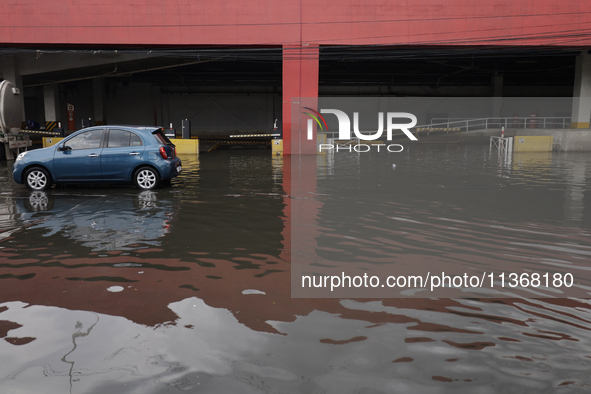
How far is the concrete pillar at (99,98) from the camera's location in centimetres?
3812

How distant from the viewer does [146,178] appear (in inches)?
423

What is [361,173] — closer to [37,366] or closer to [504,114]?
[37,366]

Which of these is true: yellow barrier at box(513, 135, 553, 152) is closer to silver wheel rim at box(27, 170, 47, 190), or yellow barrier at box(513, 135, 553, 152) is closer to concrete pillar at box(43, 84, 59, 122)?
silver wheel rim at box(27, 170, 47, 190)

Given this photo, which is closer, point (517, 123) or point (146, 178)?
point (146, 178)

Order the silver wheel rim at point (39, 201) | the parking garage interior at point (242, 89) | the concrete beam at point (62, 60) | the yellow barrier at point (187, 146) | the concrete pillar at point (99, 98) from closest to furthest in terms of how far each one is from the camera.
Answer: the silver wheel rim at point (39, 201) → the yellow barrier at point (187, 146) → the concrete beam at point (62, 60) → the parking garage interior at point (242, 89) → the concrete pillar at point (99, 98)

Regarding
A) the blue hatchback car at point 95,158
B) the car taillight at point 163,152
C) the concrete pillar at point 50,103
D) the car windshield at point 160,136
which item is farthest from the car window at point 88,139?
the concrete pillar at point 50,103

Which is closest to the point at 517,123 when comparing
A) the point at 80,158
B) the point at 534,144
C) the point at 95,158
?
the point at 534,144

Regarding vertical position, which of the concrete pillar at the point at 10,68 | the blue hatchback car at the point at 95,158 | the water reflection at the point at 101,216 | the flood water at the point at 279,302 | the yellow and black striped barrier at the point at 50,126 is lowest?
the flood water at the point at 279,302

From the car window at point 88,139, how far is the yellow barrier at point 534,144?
20230 mm

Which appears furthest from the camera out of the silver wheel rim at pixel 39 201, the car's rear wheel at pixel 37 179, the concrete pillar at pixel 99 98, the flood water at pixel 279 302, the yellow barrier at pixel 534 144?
the concrete pillar at pixel 99 98

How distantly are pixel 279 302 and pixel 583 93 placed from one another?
2954 centimetres

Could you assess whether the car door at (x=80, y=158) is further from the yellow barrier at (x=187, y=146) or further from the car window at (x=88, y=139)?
the yellow barrier at (x=187, y=146)

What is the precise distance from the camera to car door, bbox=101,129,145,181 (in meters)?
10.4

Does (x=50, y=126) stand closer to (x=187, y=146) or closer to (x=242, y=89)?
(x=187, y=146)
